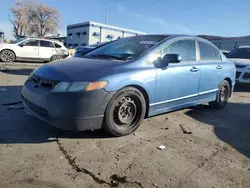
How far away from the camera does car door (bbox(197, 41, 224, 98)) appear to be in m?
4.70

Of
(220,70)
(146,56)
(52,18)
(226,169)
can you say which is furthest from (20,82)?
(52,18)

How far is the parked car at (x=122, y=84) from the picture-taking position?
3.02 metres

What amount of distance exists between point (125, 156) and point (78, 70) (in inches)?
50.7

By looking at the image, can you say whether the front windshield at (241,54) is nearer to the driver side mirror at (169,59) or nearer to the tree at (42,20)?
the driver side mirror at (169,59)

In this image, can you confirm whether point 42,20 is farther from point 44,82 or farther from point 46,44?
point 44,82

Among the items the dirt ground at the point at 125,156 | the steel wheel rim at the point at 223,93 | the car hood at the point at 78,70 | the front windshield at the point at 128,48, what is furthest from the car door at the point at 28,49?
the steel wheel rim at the point at 223,93

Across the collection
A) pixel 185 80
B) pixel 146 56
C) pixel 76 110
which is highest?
pixel 146 56

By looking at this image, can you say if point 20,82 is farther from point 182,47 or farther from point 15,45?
point 15,45

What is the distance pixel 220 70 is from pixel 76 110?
3.49m

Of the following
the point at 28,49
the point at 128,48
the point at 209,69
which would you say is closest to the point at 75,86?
the point at 128,48

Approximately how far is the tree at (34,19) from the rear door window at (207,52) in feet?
182

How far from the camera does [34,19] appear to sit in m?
56.2

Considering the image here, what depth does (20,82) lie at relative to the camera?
23.6 ft

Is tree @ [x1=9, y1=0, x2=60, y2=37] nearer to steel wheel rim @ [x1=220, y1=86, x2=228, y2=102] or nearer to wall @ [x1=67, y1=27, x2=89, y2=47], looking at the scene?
wall @ [x1=67, y1=27, x2=89, y2=47]
